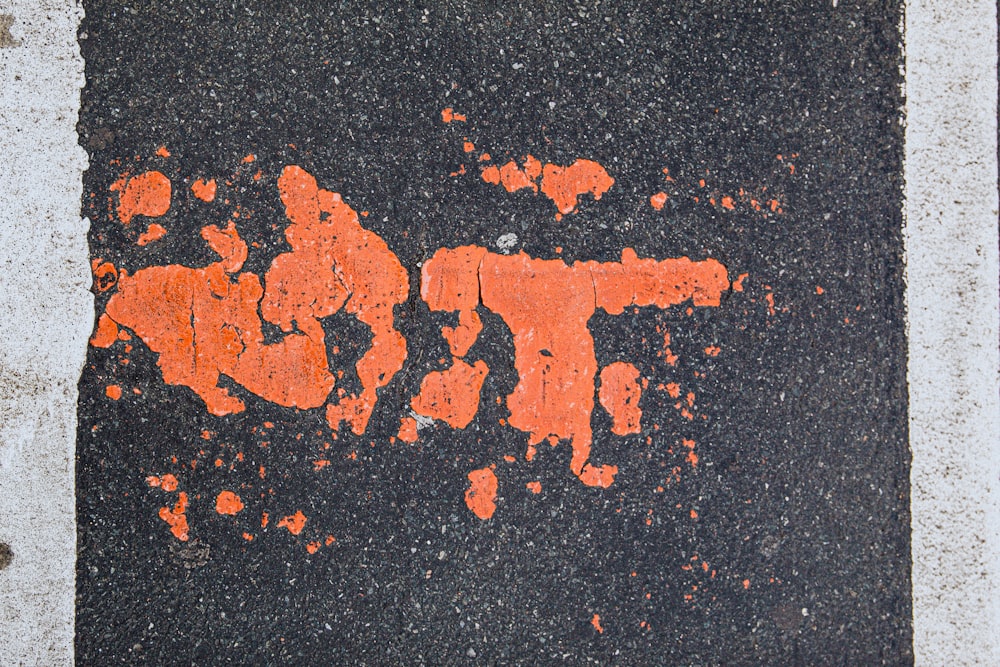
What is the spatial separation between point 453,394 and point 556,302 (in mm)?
377

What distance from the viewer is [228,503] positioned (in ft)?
5.41

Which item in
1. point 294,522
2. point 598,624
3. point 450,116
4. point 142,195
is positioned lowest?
point 598,624

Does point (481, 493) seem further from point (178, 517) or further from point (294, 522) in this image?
point (178, 517)

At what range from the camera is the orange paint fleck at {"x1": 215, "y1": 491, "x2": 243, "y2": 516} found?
165cm

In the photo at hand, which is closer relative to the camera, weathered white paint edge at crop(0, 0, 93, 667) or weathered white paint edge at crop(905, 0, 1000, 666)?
weathered white paint edge at crop(0, 0, 93, 667)

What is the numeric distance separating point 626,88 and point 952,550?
1.59 meters

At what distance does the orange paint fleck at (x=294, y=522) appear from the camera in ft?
5.42

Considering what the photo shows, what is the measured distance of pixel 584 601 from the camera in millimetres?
1697

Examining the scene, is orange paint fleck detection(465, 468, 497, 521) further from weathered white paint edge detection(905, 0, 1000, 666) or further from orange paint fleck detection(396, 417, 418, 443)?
weathered white paint edge detection(905, 0, 1000, 666)

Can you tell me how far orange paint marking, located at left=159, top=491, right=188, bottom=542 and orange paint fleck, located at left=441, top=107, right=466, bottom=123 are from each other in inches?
48.5

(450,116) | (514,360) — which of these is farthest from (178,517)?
(450,116)

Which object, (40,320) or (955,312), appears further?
(955,312)

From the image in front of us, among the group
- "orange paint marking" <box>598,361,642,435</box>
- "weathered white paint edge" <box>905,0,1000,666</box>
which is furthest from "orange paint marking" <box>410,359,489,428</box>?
"weathered white paint edge" <box>905,0,1000,666</box>

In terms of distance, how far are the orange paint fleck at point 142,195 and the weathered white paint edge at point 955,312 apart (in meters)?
2.05
